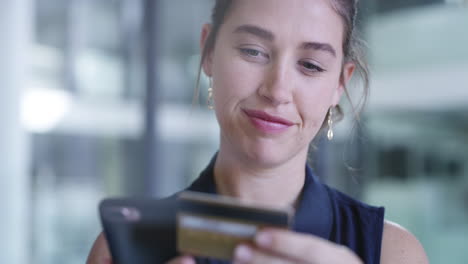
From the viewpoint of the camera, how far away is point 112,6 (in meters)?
3.82

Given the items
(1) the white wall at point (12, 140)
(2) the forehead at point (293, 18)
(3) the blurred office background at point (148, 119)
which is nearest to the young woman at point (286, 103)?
(2) the forehead at point (293, 18)

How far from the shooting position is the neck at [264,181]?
0.83 meters

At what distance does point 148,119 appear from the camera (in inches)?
139

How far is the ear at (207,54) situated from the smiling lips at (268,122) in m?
0.17

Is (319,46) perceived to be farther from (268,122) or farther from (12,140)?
(12,140)

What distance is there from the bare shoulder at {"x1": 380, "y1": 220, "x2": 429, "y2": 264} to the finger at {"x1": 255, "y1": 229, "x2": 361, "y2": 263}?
269mm

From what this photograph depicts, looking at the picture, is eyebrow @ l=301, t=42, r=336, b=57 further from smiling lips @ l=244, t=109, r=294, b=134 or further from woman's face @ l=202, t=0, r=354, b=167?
smiling lips @ l=244, t=109, r=294, b=134

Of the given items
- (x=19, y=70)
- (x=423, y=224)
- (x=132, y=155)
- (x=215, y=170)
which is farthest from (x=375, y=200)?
(x=19, y=70)

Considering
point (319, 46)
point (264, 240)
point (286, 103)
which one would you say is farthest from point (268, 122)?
point (264, 240)

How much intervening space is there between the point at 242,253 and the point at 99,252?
428mm


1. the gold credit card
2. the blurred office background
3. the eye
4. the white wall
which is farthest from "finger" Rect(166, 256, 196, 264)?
the white wall

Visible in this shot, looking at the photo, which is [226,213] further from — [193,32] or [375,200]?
[193,32]

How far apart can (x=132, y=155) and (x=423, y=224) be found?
2036mm

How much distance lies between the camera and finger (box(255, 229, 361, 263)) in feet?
1.86
